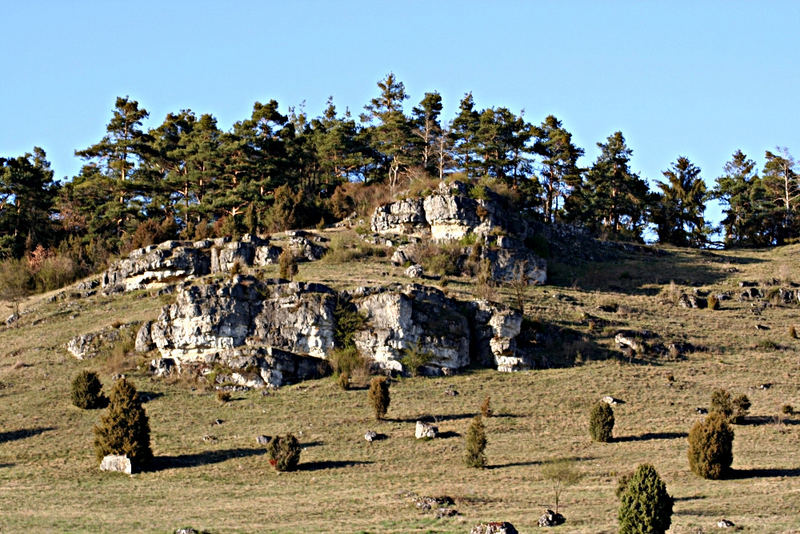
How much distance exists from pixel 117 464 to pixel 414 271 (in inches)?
1202

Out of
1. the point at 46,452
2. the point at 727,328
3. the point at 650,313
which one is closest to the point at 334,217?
the point at 650,313

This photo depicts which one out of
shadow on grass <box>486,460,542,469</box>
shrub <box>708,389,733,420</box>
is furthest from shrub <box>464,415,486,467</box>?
shrub <box>708,389,733,420</box>

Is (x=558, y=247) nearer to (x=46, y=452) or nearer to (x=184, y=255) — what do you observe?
(x=184, y=255)

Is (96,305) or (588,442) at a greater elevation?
(96,305)

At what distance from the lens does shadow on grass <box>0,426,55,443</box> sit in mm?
43625

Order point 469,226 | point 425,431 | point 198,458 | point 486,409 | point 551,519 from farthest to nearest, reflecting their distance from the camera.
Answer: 1. point 469,226
2. point 486,409
3. point 425,431
4. point 198,458
5. point 551,519

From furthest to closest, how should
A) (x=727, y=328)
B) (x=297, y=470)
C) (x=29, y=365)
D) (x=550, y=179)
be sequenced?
(x=550, y=179) < (x=727, y=328) < (x=29, y=365) < (x=297, y=470)

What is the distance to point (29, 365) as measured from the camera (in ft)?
181

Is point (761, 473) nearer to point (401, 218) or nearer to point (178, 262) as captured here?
point (401, 218)

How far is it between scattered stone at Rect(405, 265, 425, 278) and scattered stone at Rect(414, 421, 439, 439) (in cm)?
2274

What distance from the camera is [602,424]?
1633 inches

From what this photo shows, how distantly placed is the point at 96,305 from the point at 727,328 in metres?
43.7

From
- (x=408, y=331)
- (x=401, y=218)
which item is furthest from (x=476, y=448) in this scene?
(x=401, y=218)

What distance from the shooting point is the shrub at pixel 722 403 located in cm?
4386
